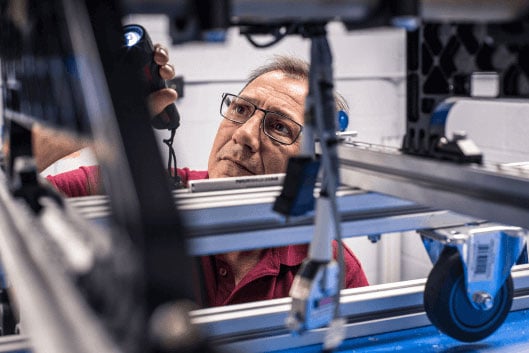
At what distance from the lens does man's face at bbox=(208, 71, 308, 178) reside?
1962 millimetres

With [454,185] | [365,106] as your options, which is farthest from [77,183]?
[365,106]

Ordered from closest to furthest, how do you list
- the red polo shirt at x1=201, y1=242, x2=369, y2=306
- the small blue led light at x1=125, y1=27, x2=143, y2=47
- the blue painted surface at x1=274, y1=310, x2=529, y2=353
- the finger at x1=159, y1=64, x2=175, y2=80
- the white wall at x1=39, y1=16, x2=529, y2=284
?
the small blue led light at x1=125, y1=27, x2=143, y2=47, the blue painted surface at x1=274, y1=310, x2=529, y2=353, the finger at x1=159, y1=64, x2=175, y2=80, the red polo shirt at x1=201, y1=242, x2=369, y2=306, the white wall at x1=39, y1=16, x2=529, y2=284

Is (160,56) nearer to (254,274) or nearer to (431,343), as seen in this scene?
(431,343)

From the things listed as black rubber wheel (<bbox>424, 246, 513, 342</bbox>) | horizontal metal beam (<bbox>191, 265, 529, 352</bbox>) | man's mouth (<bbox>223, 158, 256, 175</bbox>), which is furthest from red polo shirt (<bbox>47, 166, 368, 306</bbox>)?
black rubber wheel (<bbox>424, 246, 513, 342</bbox>)

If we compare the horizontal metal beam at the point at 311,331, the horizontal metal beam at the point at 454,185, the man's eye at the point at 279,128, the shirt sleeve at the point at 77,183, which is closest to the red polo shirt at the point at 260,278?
the man's eye at the point at 279,128

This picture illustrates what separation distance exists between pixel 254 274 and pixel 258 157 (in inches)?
13.8

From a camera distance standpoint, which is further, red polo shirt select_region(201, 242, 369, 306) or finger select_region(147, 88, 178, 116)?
red polo shirt select_region(201, 242, 369, 306)

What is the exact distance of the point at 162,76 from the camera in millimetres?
1288

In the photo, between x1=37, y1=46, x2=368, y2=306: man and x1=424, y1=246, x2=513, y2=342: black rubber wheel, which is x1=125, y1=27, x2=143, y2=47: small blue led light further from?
x1=37, y1=46, x2=368, y2=306: man

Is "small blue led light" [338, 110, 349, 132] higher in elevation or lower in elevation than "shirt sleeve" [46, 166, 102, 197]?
higher

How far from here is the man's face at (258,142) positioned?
196 cm

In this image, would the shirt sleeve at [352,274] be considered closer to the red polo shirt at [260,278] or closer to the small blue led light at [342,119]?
the red polo shirt at [260,278]

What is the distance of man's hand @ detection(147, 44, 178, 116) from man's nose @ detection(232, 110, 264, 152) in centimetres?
53

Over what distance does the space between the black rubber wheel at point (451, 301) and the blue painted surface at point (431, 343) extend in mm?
66
